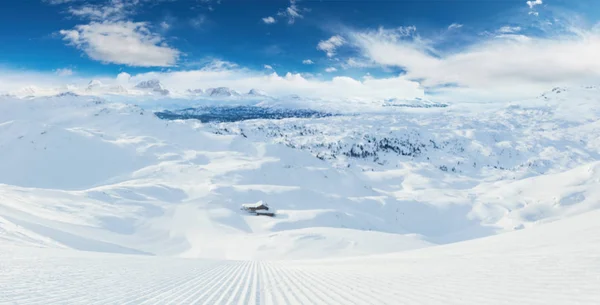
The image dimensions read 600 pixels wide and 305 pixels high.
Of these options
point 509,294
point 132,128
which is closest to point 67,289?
point 509,294

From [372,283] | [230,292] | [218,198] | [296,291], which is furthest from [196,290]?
[218,198]

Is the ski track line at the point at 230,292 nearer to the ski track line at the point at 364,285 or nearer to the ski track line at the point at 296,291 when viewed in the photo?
the ski track line at the point at 296,291

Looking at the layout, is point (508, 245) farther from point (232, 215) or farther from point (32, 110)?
point (32, 110)

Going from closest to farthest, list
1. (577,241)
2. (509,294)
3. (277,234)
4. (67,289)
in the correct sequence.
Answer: (509,294) → (67,289) → (577,241) → (277,234)

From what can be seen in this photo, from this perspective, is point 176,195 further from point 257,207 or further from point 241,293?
point 241,293

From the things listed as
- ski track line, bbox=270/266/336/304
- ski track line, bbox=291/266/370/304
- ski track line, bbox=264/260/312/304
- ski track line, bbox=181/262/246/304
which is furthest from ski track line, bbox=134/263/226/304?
ski track line, bbox=291/266/370/304

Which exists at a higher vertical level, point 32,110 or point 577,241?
point 32,110

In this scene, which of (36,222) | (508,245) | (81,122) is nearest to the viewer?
(508,245)

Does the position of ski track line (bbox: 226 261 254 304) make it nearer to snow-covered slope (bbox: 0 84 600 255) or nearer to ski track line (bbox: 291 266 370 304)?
ski track line (bbox: 291 266 370 304)
